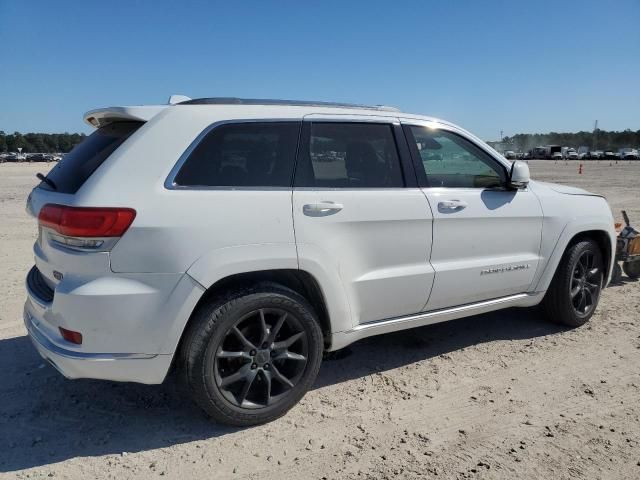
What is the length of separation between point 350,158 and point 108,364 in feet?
6.44

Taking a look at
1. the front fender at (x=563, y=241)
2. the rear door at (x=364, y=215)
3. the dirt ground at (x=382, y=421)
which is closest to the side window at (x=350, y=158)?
the rear door at (x=364, y=215)

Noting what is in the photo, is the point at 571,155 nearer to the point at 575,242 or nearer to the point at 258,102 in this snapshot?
the point at 575,242

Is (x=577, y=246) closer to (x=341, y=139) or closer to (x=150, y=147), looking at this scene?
(x=341, y=139)

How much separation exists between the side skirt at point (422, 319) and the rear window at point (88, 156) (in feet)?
5.79

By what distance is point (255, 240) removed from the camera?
293cm

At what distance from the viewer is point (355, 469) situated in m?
2.72

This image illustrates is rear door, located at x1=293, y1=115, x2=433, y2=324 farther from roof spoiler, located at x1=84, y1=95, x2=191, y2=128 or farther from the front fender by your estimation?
the front fender

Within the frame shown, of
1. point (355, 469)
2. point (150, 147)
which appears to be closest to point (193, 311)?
point (150, 147)

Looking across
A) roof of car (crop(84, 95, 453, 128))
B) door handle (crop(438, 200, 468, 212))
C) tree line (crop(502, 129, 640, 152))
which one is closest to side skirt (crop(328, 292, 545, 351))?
door handle (crop(438, 200, 468, 212))

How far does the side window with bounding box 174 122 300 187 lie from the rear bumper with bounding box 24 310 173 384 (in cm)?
98

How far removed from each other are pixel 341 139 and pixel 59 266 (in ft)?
6.24

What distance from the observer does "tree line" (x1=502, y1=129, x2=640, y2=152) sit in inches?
4085

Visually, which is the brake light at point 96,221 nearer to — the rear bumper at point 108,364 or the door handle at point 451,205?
the rear bumper at point 108,364

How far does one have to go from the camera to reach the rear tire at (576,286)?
457cm
